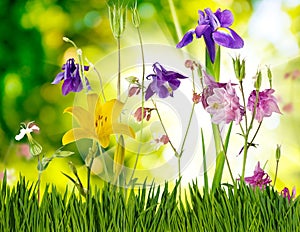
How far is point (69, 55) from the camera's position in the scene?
211 cm

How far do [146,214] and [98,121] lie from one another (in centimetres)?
23

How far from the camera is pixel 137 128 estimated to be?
188 centimetres

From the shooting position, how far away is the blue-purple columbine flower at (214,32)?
1563 millimetres

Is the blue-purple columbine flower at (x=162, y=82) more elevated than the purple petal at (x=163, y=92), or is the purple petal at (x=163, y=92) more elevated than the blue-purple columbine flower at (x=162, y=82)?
the blue-purple columbine flower at (x=162, y=82)

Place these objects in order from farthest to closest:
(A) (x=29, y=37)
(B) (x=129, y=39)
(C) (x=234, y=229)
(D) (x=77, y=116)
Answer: (A) (x=29, y=37) → (B) (x=129, y=39) → (D) (x=77, y=116) → (C) (x=234, y=229)

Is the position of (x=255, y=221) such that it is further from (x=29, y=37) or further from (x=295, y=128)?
(x=29, y=37)

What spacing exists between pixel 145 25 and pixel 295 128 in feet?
1.77

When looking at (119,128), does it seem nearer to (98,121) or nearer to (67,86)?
(98,121)

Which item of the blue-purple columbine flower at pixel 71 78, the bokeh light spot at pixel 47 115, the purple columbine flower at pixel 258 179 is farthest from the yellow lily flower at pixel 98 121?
the bokeh light spot at pixel 47 115

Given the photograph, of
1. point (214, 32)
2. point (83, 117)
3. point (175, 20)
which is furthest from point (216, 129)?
point (175, 20)

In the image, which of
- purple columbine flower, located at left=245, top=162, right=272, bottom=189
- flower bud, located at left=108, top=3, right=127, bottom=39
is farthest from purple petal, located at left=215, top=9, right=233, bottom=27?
purple columbine flower, located at left=245, top=162, right=272, bottom=189

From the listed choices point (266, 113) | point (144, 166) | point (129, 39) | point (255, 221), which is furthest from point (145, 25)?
point (255, 221)

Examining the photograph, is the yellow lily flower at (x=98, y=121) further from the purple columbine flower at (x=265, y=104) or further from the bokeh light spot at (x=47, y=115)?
the bokeh light spot at (x=47, y=115)

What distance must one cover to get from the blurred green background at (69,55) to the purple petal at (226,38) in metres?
0.44
